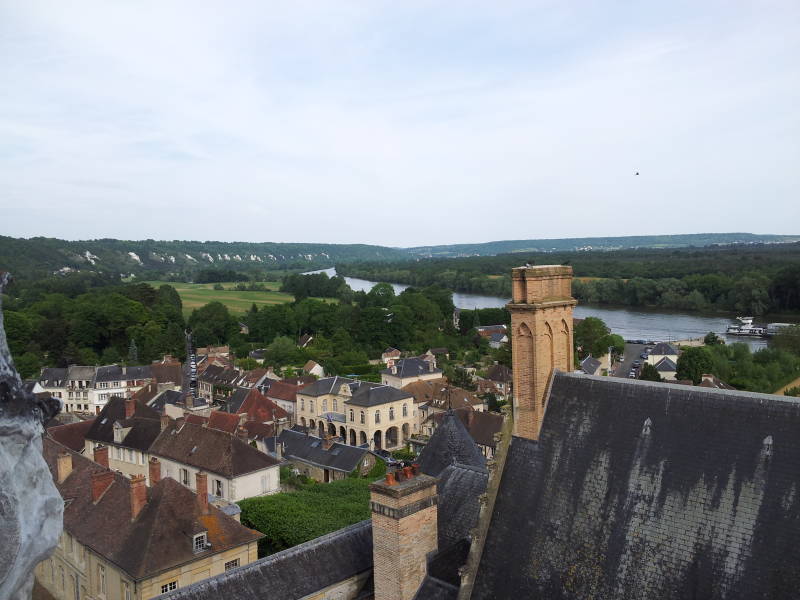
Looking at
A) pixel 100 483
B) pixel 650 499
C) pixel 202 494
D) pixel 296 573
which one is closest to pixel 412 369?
pixel 100 483

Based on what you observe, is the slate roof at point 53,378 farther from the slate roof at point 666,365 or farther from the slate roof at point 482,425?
the slate roof at point 666,365

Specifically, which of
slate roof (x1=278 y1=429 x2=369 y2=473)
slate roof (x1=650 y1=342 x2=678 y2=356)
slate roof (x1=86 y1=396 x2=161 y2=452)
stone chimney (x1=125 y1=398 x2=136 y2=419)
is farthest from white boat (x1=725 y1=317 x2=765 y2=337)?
stone chimney (x1=125 y1=398 x2=136 y2=419)

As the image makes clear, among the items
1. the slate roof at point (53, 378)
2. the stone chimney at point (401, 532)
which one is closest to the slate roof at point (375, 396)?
the slate roof at point (53, 378)

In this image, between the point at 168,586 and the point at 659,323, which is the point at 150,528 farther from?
the point at 659,323

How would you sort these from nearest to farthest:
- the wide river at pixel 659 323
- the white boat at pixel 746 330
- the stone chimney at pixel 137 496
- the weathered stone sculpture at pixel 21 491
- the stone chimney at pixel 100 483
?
1. the weathered stone sculpture at pixel 21 491
2. the stone chimney at pixel 137 496
3. the stone chimney at pixel 100 483
4. the white boat at pixel 746 330
5. the wide river at pixel 659 323

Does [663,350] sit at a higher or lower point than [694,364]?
lower

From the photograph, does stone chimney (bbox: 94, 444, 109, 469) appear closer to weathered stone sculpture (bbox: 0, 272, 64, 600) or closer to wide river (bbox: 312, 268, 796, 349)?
weathered stone sculpture (bbox: 0, 272, 64, 600)

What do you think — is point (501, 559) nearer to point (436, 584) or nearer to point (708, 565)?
point (436, 584)
